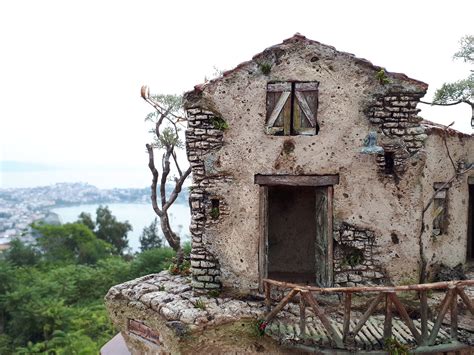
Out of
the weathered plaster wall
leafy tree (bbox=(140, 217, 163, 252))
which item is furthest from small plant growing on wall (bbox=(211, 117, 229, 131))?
leafy tree (bbox=(140, 217, 163, 252))

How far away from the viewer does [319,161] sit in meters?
8.09

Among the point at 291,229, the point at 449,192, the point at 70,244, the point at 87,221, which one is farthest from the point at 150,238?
the point at 449,192

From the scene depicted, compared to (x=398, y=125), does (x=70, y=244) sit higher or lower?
lower

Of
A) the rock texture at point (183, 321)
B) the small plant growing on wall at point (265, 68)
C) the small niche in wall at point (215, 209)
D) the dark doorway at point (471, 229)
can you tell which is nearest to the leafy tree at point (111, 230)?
the rock texture at point (183, 321)

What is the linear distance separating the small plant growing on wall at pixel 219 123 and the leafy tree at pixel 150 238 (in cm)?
2996

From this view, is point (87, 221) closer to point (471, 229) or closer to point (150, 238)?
point (150, 238)

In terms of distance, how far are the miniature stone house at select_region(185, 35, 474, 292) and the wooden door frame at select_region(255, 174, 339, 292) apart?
2cm

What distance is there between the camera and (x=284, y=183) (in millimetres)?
8109

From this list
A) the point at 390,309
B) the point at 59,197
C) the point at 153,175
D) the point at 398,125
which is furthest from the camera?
the point at 59,197

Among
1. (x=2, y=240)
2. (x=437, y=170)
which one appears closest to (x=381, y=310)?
(x=437, y=170)

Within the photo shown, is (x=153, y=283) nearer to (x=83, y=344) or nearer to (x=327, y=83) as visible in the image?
(x=327, y=83)

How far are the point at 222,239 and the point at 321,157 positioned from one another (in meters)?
2.65

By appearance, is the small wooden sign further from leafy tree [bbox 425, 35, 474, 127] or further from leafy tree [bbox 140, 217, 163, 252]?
leafy tree [bbox 140, 217, 163, 252]

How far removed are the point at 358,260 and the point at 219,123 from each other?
4.03m
